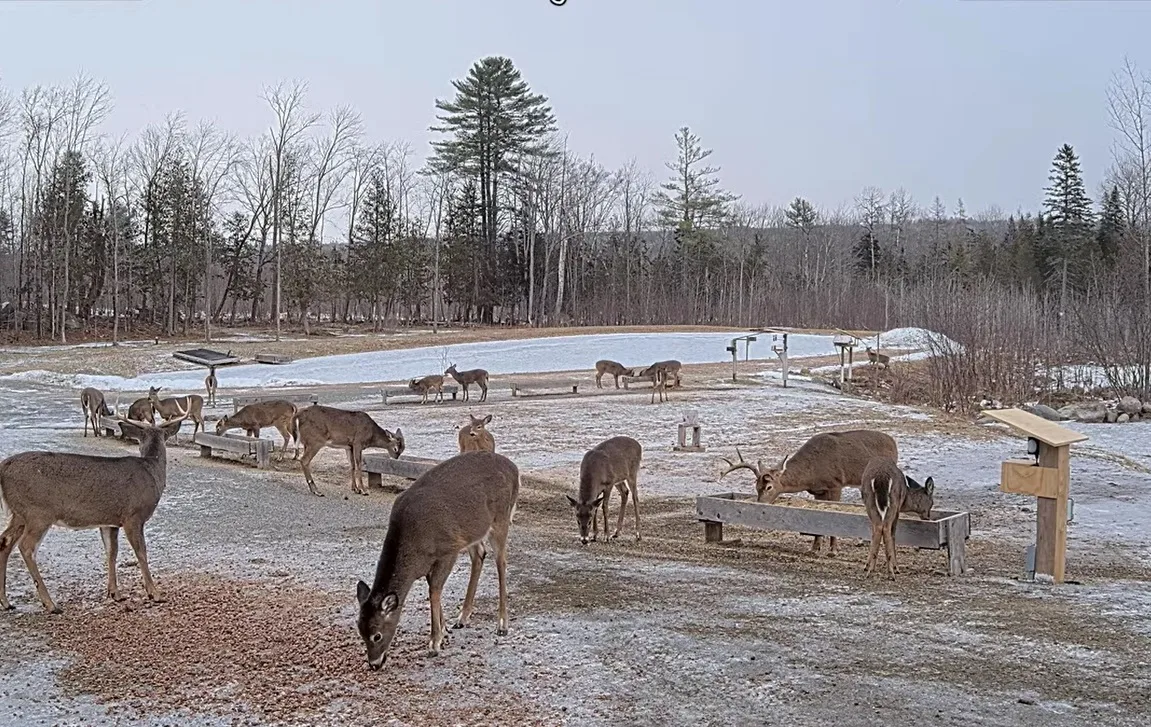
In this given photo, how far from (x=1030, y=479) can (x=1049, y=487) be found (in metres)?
0.17

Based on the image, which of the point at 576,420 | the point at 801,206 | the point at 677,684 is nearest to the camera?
the point at 677,684

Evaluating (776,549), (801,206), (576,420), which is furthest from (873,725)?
(801,206)

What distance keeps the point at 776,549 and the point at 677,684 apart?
185 inches

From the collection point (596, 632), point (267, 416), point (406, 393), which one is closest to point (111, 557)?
point (596, 632)

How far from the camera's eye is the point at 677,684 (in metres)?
5.88

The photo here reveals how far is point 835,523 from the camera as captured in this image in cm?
952

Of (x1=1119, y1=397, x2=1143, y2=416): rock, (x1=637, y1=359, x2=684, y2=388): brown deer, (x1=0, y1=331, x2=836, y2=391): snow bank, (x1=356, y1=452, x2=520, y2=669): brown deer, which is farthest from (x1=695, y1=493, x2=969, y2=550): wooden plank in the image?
(x1=0, y1=331, x2=836, y2=391): snow bank

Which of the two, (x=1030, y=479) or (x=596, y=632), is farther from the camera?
(x=1030, y=479)

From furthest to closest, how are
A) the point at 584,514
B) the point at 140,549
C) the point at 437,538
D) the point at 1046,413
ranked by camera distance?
1. the point at 1046,413
2. the point at 584,514
3. the point at 140,549
4. the point at 437,538

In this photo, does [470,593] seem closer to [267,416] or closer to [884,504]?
[884,504]

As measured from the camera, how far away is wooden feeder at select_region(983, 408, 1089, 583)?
8.65 metres

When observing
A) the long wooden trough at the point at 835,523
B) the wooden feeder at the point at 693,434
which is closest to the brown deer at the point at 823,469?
the long wooden trough at the point at 835,523

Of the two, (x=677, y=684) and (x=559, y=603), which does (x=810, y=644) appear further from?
(x=559, y=603)

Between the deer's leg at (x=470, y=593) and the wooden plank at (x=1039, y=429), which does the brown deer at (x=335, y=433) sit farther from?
the wooden plank at (x=1039, y=429)
